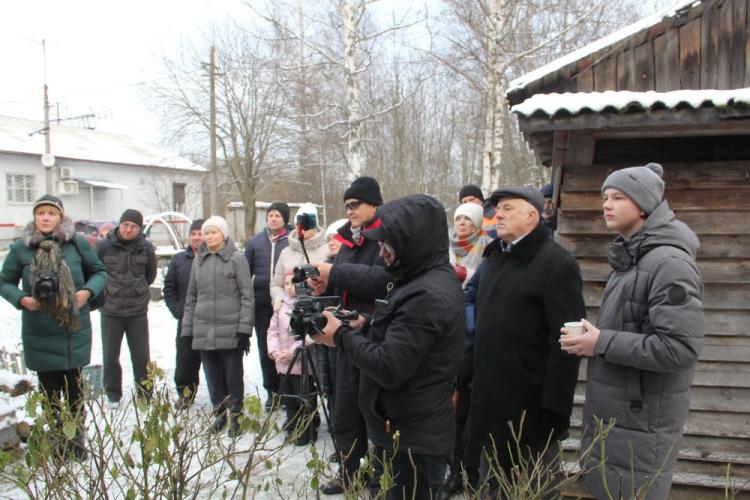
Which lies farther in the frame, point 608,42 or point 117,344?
point 117,344

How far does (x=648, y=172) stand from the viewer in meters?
2.40

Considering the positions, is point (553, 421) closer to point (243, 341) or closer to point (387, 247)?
point (387, 247)

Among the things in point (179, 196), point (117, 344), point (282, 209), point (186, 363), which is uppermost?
point (179, 196)

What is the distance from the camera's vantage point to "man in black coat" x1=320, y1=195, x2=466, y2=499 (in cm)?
240

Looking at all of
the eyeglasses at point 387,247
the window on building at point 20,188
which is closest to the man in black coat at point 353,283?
the eyeglasses at point 387,247

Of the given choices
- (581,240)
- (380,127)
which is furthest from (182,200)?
(581,240)

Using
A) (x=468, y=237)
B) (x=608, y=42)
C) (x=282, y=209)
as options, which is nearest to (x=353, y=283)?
(x=468, y=237)

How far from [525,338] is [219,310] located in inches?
118

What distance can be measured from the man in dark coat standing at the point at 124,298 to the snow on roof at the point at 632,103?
3.97 meters

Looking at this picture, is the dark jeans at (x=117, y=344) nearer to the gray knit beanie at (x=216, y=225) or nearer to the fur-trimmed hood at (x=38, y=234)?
the gray knit beanie at (x=216, y=225)

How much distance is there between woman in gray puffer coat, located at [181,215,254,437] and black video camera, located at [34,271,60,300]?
3.98 feet

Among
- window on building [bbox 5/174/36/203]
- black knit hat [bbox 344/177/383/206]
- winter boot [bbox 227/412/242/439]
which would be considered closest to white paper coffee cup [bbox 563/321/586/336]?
winter boot [bbox 227/412/242/439]

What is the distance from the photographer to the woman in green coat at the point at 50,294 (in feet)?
13.3

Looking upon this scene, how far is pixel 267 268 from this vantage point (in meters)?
5.49
